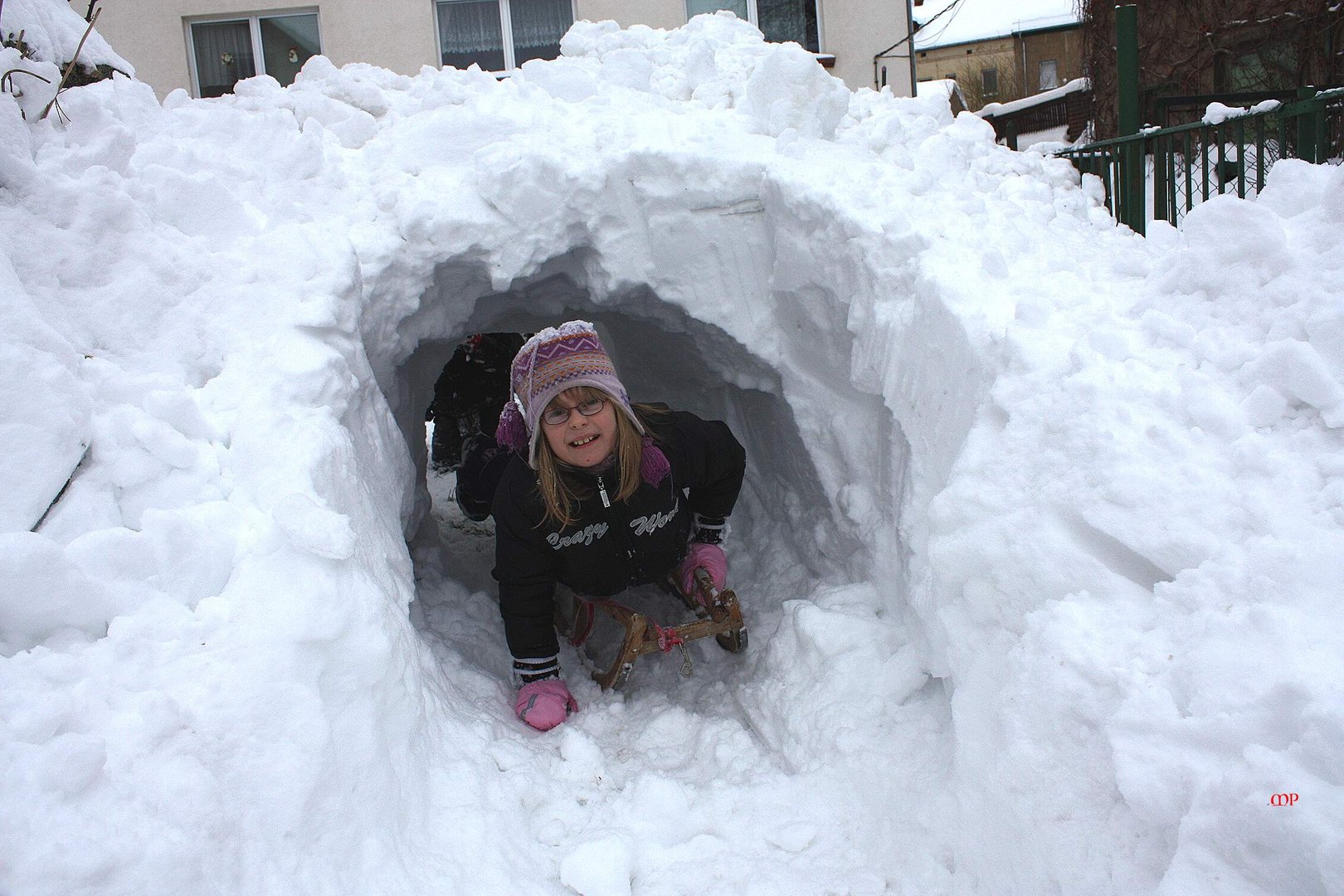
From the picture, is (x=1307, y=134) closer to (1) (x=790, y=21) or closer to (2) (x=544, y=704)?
(2) (x=544, y=704)

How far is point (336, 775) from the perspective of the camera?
1.64 m

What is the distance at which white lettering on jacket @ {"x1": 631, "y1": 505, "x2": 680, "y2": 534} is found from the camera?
306 cm

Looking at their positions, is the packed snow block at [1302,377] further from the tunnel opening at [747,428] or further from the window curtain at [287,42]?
the window curtain at [287,42]

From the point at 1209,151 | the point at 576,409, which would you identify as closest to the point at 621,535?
the point at 576,409

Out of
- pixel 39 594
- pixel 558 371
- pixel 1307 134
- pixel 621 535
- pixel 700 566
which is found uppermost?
pixel 1307 134

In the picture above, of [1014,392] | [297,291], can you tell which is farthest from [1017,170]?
[297,291]

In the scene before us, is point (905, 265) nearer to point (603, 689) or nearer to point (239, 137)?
point (603, 689)

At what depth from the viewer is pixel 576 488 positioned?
2.86 m

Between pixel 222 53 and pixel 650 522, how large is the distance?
271 inches

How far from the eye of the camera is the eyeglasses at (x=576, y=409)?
2.73 m

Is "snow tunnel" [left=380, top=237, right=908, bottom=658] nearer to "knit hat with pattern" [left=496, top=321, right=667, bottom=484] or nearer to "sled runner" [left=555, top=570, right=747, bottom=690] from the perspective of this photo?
"sled runner" [left=555, top=570, right=747, bottom=690]

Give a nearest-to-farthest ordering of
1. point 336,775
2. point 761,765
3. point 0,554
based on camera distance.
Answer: point 0,554 → point 336,775 → point 761,765

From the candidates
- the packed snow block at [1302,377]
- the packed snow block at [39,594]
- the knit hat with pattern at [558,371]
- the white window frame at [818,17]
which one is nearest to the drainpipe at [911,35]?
the white window frame at [818,17]

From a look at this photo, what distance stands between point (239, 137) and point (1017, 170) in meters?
2.90
